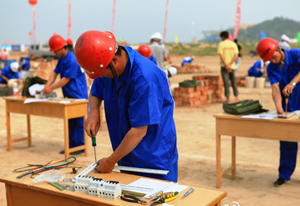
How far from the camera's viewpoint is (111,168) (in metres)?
2.89

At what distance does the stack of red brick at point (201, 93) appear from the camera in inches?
492

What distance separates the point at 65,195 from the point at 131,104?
763mm

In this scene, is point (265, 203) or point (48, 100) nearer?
point (265, 203)

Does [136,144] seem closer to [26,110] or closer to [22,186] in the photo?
[22,186]

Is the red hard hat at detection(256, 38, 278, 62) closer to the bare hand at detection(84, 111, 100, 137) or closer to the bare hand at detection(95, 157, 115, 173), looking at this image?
the bare hand at detection(84, 111, 100, 137)

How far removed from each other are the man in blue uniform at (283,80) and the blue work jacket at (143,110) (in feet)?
8.54

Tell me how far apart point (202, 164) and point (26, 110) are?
347cm

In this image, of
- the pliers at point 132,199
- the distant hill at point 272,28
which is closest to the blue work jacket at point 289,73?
the pliers at point 132,199

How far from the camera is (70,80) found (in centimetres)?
722

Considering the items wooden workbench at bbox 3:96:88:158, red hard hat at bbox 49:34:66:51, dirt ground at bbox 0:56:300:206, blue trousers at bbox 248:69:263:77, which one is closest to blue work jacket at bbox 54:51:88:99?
red hard hat at bbox 49:34:66:51

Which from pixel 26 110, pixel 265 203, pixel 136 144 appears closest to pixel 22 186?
pixel 136 144

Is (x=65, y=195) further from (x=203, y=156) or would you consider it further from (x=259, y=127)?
(x=203, y=156)

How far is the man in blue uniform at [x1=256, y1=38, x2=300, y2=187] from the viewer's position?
5027mm

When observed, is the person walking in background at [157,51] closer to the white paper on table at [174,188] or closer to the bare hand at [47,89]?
the bare hand at [47,89]
